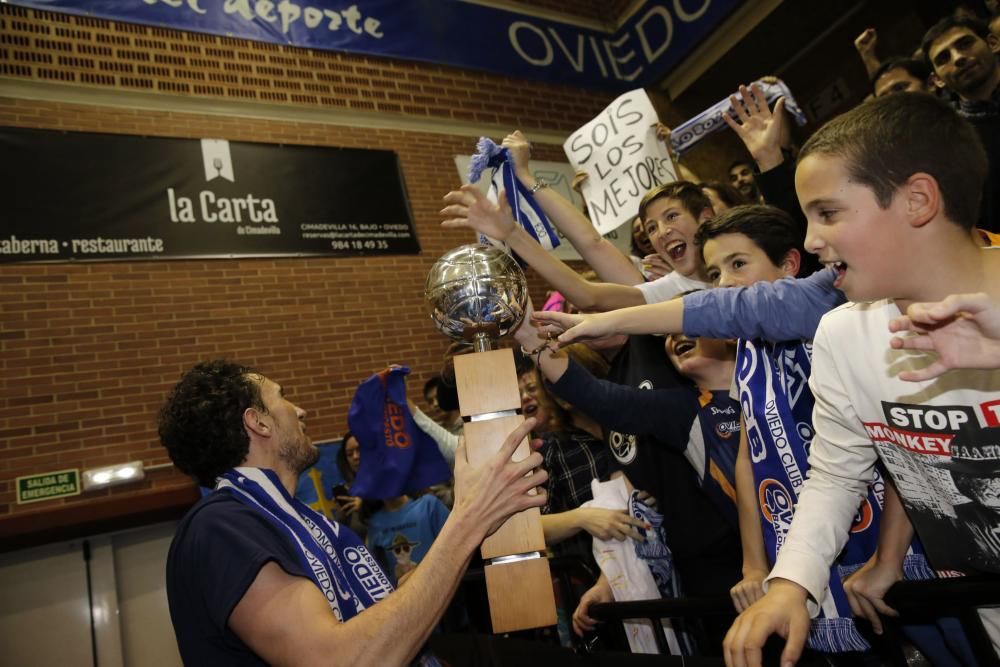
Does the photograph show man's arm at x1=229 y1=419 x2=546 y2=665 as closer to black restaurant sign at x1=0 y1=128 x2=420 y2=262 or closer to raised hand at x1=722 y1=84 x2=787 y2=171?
raised hand at x1=722 y1=84 x2=787 y2=171

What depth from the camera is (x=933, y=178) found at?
1.26 meters

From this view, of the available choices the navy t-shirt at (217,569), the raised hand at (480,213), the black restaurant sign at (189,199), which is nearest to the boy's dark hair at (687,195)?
the raised hand at (480,213)

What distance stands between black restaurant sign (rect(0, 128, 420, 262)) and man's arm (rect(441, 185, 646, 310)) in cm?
406

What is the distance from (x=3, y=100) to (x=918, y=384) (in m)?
6.25

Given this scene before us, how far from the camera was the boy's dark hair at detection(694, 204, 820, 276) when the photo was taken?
2.04 metres

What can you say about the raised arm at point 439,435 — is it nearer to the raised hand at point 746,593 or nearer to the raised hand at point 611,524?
the raised hand at point 611,524

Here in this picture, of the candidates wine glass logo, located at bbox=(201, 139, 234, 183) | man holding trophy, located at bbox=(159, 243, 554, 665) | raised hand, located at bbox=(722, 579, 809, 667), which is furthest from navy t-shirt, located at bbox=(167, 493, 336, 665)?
wine glass logo, located at bbox=(201, 139, 234, 183)

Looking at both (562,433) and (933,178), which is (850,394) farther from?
(562,433)

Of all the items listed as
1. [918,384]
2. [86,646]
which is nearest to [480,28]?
[86,646]

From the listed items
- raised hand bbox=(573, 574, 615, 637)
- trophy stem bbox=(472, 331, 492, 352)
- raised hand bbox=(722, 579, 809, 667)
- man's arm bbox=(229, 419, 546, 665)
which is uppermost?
trophy stem bbox=(472, 331, 492, 352)

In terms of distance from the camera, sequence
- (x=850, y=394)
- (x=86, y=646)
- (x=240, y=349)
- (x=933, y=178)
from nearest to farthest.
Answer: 1. (x=933, y=178)
2. (x=850, y=394)
3. (x=86, y=646)
4. (x=240, y=349)

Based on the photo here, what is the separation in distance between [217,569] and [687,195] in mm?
2145

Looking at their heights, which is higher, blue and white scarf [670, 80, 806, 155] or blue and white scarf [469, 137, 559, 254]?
blue and white scarf [670, 80, 806, 155]

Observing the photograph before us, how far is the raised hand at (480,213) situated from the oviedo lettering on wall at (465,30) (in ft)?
16.3
